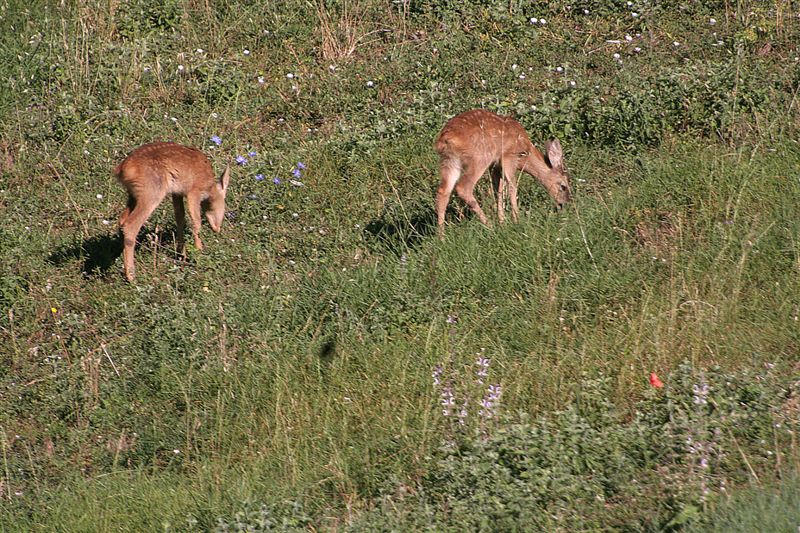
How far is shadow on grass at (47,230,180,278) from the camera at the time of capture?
948cm

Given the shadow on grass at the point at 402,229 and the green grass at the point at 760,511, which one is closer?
the green grass at the point at 760,511

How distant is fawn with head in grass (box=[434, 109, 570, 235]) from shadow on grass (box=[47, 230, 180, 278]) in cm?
264

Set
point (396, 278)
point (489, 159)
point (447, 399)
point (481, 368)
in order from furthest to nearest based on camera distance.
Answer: point (489, 159)
point (396, 278)
point (481, 368)
point (447, 399)

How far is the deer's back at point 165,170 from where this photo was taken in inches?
364

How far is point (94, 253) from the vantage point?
9664 millimetres

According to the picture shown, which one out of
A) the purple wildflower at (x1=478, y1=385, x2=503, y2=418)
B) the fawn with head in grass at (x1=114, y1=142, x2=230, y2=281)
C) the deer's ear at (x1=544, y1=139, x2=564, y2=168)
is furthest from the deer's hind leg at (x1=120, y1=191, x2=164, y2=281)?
the purple wildflower at (x1=478, y1=385, x2=503, y2=418)

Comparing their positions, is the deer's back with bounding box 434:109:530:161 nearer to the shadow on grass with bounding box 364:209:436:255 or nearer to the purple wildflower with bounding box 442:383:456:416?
the shadow on grass with bounding box 364:209:436:255

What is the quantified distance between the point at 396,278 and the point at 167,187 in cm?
253

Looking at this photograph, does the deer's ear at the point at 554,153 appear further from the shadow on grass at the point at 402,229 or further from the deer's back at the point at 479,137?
the shadow on grass at the point at 402,229

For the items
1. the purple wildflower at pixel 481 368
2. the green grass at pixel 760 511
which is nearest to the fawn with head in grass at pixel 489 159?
the purple wildflower at pixel 481 368

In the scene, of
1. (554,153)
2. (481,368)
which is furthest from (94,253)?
(481,368)

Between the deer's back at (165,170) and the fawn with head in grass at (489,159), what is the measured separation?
6.96 feet

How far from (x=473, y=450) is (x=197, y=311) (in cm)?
306

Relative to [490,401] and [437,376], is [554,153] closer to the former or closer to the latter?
[437,376]
